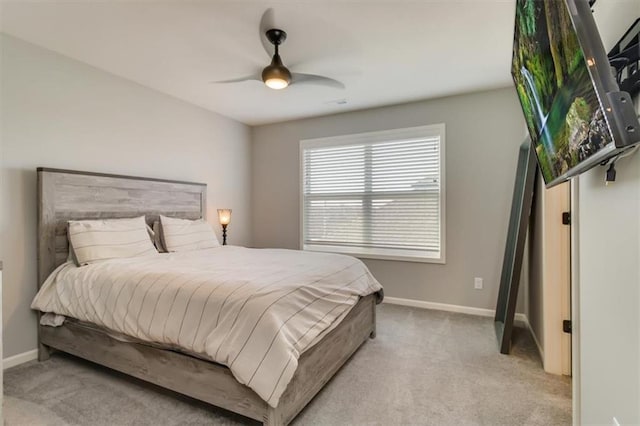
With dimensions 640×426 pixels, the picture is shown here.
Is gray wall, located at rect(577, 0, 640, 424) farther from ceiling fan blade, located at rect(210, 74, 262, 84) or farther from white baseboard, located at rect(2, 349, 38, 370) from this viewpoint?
white baseboard, located at rect(2, 349, 38, 370)

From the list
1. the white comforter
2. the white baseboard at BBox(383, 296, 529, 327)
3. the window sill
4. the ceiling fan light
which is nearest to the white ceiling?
the ceiling fan light

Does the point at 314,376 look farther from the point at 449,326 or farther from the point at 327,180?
the point at 327,180

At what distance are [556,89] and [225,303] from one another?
1.71 metres

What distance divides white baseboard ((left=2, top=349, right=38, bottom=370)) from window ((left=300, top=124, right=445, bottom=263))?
303cm

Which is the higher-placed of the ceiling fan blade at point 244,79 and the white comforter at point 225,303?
the ceiling fan blade at point 244,79

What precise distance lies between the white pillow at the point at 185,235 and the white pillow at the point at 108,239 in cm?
23

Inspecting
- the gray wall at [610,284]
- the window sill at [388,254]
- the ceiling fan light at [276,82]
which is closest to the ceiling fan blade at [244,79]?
the ceiling fan light at [276,82]

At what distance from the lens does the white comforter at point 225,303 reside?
4.99 ft

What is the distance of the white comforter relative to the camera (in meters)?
1.52

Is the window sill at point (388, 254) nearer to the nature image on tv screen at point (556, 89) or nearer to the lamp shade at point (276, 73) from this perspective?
the nature image on tv screen at point (556, 89)

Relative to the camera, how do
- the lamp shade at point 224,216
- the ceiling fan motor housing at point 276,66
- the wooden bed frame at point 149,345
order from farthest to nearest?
1. the lamp shade at point 224,216
2. the ceiling fan motor housing at point 276,66
3. the wooden bed frame at point 149,345

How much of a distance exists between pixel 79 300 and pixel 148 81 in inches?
89.7

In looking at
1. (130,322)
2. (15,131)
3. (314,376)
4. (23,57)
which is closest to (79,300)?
(130,322)

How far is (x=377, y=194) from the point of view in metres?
4.07
